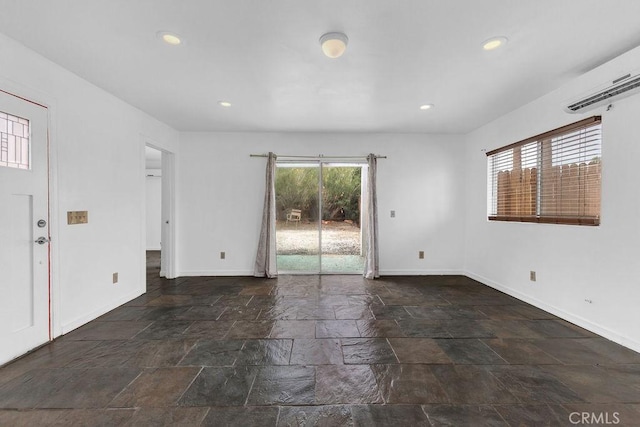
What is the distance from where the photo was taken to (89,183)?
2.88m

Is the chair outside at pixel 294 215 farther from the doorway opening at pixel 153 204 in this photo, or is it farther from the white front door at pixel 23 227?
the doorway opening at pixel 153 204

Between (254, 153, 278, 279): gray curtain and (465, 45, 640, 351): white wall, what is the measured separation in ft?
11.2

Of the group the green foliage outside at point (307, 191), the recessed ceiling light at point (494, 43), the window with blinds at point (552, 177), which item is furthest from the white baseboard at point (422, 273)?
the recessed ceiling light at point (494, 43)

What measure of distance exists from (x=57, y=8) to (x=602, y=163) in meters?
4.45

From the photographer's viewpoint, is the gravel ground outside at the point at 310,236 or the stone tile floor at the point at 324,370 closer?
the stone tile floor at the point at 324,370

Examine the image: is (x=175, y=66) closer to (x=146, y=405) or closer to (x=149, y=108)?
(x=149, y=108)

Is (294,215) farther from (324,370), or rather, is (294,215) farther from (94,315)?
(324,370)

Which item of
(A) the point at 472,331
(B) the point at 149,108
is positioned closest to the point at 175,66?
(B) the point at 149,108

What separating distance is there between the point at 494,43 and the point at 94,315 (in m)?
4.52

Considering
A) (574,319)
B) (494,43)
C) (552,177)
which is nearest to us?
(494,43)

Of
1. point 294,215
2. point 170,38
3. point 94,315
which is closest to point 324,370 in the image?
point 94,315

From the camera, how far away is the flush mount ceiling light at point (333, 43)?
Answer: 202 centimetres

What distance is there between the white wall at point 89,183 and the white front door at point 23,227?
0.34 ft

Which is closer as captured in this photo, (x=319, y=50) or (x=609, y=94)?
(x=319, y=50)
